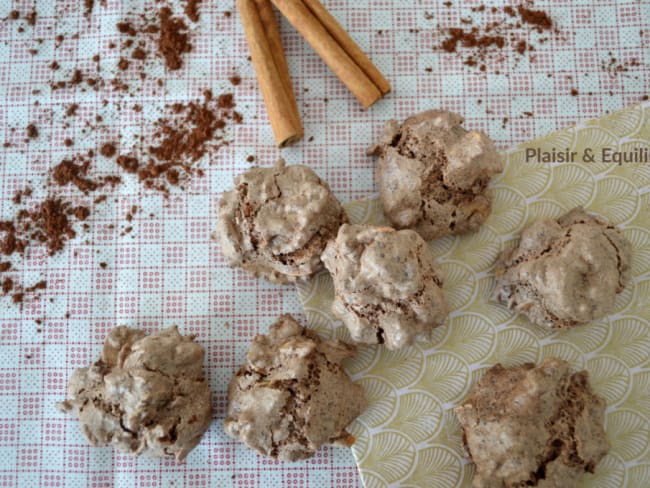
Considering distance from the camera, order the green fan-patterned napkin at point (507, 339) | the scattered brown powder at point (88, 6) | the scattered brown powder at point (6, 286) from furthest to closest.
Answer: the scattered brown powder at point (88, 6), the scattered brown powder at point (6, 286), the green fan-patterned napkin at point (507, 339)

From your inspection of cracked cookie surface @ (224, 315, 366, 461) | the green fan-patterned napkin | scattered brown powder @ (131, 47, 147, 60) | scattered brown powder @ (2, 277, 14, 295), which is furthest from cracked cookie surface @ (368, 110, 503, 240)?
scattered brown powder @ (2, 277, 14, 295)

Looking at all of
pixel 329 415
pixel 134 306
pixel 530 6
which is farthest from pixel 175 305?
pixel 530 6

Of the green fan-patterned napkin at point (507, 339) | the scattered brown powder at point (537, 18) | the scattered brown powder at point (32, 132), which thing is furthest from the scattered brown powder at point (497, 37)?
the scattered brown powder at point (32, 132)

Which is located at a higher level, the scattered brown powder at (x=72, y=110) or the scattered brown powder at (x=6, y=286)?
the scattered brown powder at (x=72, y=110)

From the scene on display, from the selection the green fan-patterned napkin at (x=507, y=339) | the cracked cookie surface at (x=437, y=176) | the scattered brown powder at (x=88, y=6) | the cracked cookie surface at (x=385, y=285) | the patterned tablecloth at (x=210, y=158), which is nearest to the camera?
the cracked cookie surface at (x=385, y=285)

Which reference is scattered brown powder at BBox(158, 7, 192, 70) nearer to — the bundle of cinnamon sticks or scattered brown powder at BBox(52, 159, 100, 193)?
the bundle of cinnamon sticks

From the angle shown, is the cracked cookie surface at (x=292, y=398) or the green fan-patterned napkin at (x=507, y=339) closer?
the cracked cookie surface at (x=292, y=398)

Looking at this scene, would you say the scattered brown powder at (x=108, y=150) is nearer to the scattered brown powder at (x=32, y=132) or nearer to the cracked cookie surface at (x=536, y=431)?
the scattered brown powder at (x=32, y=132)
